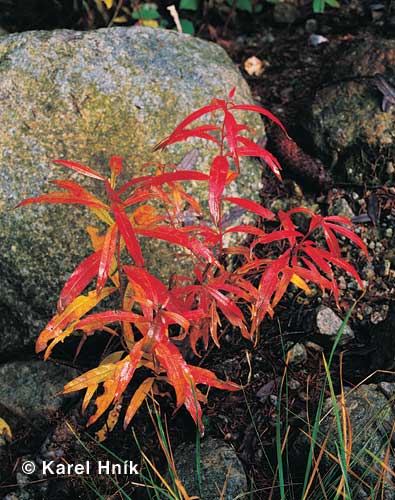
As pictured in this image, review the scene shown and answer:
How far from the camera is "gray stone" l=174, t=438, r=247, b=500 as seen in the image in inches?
66.8

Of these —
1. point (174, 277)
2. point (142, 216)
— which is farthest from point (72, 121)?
point (174, 277)

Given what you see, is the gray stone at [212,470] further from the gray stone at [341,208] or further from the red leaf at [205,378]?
the gray stone at [341,208]

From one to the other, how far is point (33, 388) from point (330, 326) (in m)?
1.06

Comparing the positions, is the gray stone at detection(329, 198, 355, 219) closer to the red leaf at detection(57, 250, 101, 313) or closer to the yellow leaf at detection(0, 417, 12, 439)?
the red leaf at detection(57, 250, 101, 313)

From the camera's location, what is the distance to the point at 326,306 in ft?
6.98

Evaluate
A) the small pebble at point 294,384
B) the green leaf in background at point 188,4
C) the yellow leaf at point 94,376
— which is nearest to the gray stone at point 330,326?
the small pebble at point 294,384

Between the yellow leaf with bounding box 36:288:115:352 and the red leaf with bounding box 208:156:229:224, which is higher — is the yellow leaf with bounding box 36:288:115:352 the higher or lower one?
the lower one

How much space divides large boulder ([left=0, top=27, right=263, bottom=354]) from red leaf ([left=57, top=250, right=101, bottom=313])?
0.68m

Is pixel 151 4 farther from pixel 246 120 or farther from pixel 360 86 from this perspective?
pixel 360 86

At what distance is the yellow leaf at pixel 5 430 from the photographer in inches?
78.5

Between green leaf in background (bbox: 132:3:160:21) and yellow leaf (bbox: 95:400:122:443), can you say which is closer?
yellow leaf (bbox: 95:400:122:443)

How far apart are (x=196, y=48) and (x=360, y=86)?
2.41 ft

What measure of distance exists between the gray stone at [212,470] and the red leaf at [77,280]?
2.23 feet

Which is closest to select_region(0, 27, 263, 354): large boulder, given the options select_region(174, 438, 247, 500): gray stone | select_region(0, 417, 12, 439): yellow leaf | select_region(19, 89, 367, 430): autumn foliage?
select_region(0, 417, 12, 439): yellow leaf
